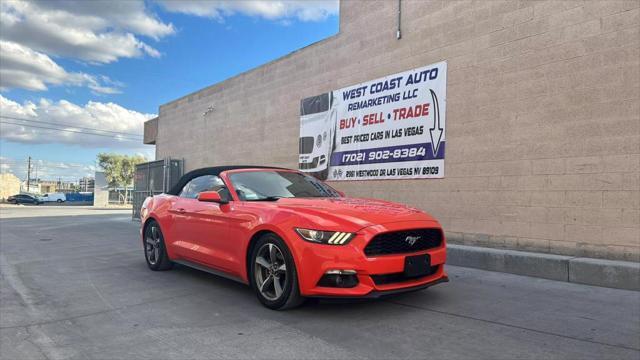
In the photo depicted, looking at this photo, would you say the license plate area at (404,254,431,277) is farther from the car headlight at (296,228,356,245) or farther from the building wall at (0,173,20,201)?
the building wall at (0,173,20,201)

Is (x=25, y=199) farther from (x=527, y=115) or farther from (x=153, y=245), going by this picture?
(x=527, y=115)

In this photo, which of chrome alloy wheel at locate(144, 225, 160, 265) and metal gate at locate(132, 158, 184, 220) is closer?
chrome alloy wheel at locate(144, 225, 160, 265)

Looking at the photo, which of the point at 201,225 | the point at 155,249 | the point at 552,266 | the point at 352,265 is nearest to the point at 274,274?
the point at 352,265

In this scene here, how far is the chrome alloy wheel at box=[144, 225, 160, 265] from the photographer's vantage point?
6.73 m

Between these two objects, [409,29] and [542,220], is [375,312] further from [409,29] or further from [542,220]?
[409,29]

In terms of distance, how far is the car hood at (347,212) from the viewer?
4.16 m

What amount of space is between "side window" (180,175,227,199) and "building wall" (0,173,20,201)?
68.8 m

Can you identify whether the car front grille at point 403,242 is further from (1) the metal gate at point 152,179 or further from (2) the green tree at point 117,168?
(2) the green tree at point 117,168

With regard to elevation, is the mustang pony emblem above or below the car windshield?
below

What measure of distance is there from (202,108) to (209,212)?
1367cm

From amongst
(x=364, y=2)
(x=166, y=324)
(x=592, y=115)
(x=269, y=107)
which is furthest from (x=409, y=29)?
(x=166, y=324)

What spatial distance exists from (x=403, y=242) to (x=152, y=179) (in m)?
15.6

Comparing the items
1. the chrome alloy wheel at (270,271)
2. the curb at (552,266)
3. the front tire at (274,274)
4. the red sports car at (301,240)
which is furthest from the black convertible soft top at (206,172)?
the curb at (552,266)

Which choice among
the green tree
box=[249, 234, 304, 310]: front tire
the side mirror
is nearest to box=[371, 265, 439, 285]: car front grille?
box=[249, 234, 304, 310]: front tire
